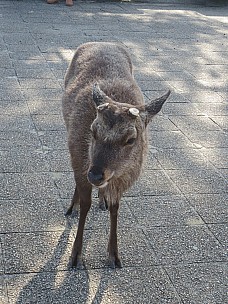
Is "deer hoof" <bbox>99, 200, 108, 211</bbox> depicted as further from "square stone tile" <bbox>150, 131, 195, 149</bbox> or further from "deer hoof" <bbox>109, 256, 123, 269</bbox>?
"square stone tile" <bbox>150, 131, 195, 149</bbox>

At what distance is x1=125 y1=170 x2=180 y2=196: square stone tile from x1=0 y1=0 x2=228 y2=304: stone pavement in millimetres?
10

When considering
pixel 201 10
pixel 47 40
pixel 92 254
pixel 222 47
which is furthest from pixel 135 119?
pixel 201 10

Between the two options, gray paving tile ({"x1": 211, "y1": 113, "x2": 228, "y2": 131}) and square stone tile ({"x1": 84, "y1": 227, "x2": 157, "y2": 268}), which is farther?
gray paving tile ({"x1": 211, "y1": 113, "x2": 228, "y2": 131})

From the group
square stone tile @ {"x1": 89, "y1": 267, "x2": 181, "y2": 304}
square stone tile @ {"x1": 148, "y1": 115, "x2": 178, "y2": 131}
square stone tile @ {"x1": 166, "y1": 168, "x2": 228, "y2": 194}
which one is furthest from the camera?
square stone tile @ {"x1": 148, "y1": 115, "x2": 178, "y2": 131}

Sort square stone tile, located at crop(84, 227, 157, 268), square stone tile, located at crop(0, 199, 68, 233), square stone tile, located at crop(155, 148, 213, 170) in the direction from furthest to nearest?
square stone tile, located at crop(155, 148, 213, 170)
square stone tile, located at crop(0, 199, 68, 233)
square stone tile, located at crop(84, 227, 157, 268)

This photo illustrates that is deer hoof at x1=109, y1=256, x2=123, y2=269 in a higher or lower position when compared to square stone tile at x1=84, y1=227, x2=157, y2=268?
higher

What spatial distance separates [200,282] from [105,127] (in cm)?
137

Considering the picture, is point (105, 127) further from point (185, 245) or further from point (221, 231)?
point (221, 231)

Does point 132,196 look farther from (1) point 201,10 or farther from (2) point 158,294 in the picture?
(1) point 201,10

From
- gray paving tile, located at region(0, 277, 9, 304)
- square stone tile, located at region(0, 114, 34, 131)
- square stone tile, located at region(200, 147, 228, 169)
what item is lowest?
square stone tile, located at region(0, 114, 34, 131)

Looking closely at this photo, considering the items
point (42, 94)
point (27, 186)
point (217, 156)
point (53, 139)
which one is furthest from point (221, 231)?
point (42, 94)

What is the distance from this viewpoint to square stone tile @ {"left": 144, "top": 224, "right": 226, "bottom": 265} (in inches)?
165

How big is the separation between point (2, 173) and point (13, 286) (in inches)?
66.2

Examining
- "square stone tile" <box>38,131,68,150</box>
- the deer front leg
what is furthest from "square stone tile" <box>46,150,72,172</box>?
the deer front leg
